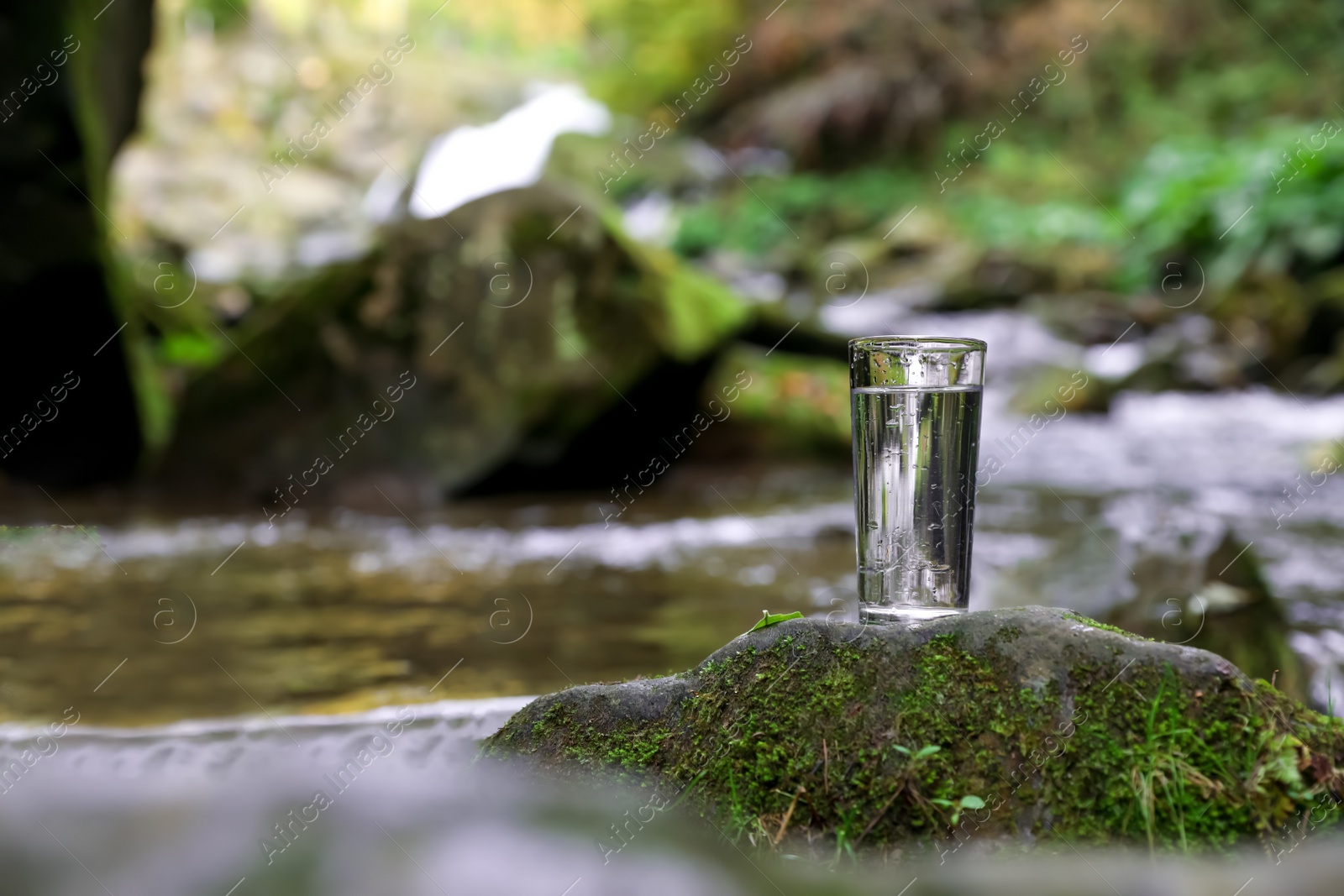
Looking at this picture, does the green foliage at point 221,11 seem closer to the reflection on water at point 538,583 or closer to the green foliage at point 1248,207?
the green foliage at point 1248,207

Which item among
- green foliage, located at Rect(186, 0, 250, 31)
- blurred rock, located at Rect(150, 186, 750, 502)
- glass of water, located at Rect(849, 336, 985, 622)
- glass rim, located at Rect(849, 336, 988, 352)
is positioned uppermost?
green foliage, located at Rect(186, 0, 250, 31)

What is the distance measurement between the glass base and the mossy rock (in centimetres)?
8

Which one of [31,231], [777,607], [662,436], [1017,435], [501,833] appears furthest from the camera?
[1017,435]

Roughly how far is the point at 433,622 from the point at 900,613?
235cm

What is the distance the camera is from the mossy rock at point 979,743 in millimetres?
1365

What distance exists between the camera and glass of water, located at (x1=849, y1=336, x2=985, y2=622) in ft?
5.24

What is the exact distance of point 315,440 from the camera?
6.48 metres

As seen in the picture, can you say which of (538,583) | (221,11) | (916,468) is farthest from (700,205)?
(916,468)

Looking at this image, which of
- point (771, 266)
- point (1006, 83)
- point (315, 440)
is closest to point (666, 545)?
point (315, 440)

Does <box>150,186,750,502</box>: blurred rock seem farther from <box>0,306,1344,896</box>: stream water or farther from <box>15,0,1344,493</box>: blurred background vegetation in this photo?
<box>0,306,1344,896</box>: stream water

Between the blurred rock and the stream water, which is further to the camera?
the blurred rock

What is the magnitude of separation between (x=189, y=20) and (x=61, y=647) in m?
→ 19.5

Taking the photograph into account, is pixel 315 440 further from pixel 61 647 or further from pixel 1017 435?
pixel 1017 435

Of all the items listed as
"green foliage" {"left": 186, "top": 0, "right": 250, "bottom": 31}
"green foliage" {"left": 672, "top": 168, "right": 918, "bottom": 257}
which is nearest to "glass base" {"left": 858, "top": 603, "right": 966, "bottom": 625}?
"green foliage" {"left": 672, "top": 168, "right": 918, "bottom": 257}
